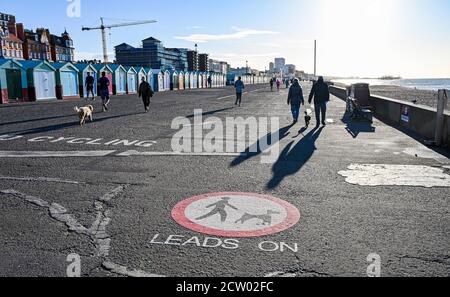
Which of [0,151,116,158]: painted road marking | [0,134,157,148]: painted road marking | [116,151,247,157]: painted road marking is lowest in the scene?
[116,151,247,157]: painted road marking

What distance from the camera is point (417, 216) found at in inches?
190

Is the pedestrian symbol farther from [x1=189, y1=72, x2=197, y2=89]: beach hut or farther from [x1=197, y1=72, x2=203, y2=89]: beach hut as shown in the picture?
[x1=197, y1=72, x2=203, y2=89]: beach hut

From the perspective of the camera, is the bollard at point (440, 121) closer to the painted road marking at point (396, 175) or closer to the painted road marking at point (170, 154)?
the painted road marking at point (396, 175)

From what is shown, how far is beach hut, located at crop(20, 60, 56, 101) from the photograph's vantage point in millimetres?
28031

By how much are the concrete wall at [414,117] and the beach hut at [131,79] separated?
98.7ft

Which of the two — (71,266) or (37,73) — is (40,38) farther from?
(71,266)

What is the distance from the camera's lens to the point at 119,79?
4016 cm

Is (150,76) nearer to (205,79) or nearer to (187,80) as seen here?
(187,80)

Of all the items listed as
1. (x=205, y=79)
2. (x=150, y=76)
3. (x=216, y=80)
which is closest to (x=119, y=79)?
(x=150, y=76)

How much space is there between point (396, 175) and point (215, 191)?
3.48 metres

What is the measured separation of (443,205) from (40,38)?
136707 millimetres

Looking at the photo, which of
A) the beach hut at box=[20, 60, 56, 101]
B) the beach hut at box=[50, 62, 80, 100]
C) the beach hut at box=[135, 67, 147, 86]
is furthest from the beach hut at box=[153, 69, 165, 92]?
the beach hut at box=[20, 60, 56, 101]

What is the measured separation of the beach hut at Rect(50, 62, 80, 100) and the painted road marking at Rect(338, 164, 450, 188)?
28859 mm
